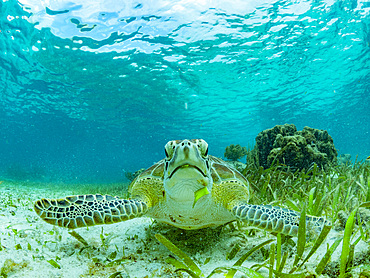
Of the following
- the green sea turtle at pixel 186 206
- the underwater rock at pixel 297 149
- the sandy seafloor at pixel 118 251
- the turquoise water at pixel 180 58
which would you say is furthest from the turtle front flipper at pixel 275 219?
the turquoise water at pixel 180 58

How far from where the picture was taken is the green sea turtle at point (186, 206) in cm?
197

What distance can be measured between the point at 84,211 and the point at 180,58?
14964mm

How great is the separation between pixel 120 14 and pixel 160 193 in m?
11.7

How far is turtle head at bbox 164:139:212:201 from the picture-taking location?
1.97 m

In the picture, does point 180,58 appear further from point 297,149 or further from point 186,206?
point 186,206

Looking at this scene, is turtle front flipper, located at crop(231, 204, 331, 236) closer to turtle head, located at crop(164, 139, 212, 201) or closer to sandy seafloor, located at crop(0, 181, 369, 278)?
sandy seafloor, located at crop(0, 181, 369, 278)

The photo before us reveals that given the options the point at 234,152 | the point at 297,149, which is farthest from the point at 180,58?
the point at 297,149

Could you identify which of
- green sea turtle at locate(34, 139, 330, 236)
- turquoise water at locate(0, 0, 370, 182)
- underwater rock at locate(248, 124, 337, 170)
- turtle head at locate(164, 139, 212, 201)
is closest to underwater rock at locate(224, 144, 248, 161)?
underwater rock at locate(248, 124, 337, 170)

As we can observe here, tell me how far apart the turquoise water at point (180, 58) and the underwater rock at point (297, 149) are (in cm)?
763

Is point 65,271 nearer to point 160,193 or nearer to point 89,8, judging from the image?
point 160,193

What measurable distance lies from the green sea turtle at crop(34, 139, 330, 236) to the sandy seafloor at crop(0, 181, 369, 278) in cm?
24

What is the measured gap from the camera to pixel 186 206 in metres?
2.24

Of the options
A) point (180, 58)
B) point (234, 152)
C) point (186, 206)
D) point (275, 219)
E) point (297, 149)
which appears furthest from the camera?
point (180, 58)

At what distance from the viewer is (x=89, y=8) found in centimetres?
1093
